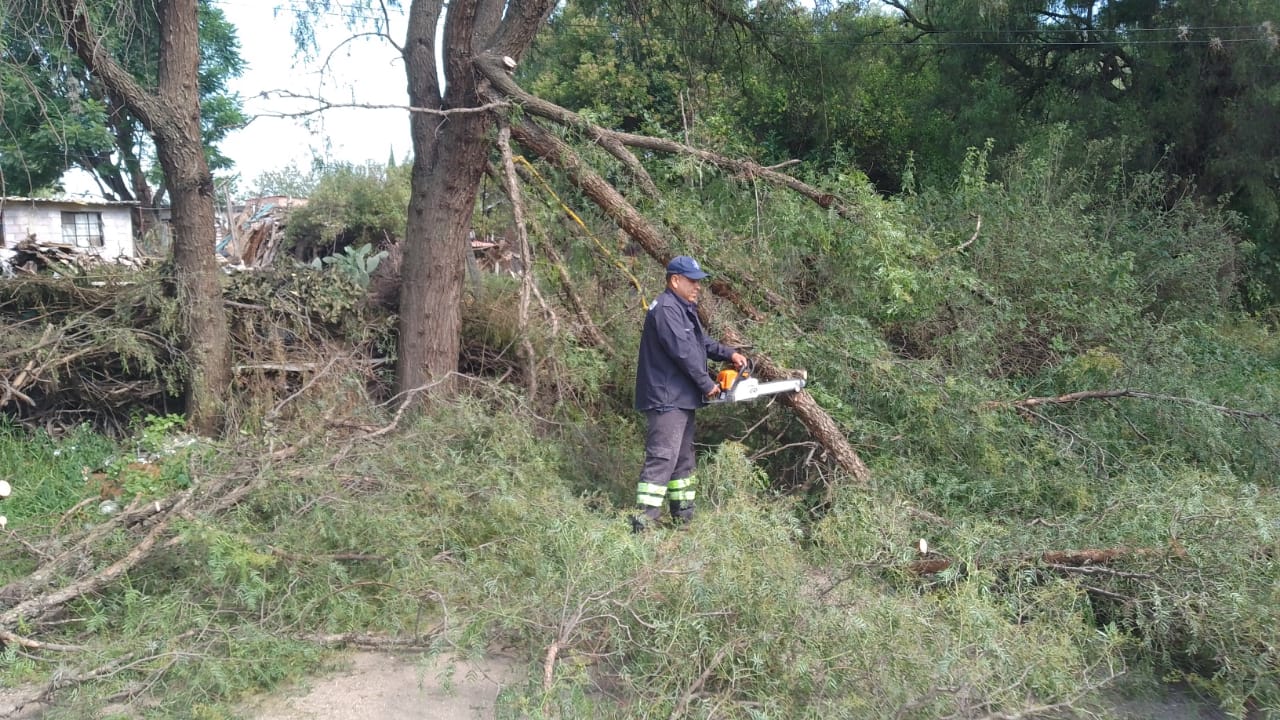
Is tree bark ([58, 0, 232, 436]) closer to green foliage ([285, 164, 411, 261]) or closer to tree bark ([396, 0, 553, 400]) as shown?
tree bark ([396, 0, 553, 400])

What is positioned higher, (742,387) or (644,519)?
(742,387)

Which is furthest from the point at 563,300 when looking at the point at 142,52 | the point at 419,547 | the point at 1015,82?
the point at 1015,82

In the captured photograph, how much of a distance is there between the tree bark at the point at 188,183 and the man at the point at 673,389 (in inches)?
136

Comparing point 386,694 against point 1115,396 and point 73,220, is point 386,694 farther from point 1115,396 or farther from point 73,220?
point 73,220

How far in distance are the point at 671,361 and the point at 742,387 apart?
0.46 m

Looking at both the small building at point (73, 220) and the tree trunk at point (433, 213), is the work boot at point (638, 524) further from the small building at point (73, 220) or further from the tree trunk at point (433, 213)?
the small building at point (73, 220)

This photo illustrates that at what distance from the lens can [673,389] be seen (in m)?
5.60

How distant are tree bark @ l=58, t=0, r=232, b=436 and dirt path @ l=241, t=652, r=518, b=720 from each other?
11.7ft

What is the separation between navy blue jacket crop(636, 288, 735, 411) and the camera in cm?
553

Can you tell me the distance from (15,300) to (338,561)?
14.1 feet

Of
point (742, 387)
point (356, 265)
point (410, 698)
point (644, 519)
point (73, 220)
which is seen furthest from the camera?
point (73, 220)

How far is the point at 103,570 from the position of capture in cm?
438

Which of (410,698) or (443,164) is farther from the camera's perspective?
(443,164)

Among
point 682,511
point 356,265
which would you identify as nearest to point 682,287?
point 682,511
